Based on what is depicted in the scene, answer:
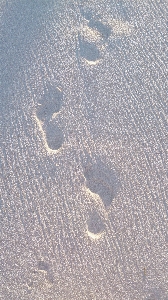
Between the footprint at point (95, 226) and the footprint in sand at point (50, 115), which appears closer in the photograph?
the footprint at point (95, 226)

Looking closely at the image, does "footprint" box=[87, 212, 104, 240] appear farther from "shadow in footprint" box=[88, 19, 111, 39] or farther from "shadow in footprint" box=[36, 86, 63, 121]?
"shadow in footprint" box=[88, 19, 111, 39]

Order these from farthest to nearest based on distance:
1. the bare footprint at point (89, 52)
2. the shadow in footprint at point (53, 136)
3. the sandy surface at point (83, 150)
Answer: the bare footprint at point (89, 52) < the shadow in footprint at point (53, 136) < the sandy surface at point (83, 150)

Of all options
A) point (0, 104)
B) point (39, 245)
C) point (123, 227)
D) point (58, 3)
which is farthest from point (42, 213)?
point (58, 3)

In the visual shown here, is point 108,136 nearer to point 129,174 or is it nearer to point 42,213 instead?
point 129,174

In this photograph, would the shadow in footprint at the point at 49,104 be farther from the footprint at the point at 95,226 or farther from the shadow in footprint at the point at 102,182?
the footprint at the point at 95,226

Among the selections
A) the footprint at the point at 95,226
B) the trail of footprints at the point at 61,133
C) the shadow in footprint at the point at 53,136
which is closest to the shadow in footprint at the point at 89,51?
the trail of footprints at the point at 61,133

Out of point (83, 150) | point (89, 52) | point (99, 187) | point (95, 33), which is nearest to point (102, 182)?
point (99, 187)

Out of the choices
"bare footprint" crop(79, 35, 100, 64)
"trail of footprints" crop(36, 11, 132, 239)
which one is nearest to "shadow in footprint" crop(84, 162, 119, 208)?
"trail of footprints" crop(36, 11, 132, 239)
